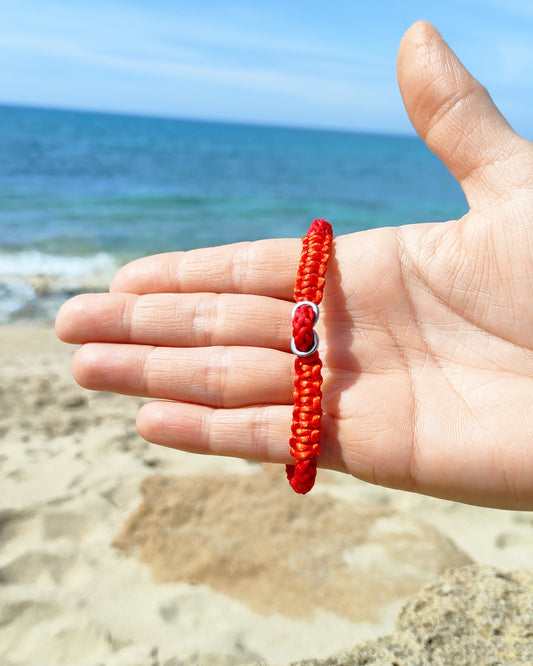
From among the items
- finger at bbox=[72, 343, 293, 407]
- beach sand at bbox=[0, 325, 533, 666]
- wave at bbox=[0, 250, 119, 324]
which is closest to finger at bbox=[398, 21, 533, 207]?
finger at bbox=[72, 343, 293, 407]

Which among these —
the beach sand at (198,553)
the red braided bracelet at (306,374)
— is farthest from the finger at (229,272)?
the beach sand at (198,553)

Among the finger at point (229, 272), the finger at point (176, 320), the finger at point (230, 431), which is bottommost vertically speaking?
the finger at point (230, 431)

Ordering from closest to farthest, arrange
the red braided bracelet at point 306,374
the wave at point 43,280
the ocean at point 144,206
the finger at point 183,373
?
the red braided bracelet at point 306,374 → the finger at point 183,373 → the wave at point 43,280 → the ocean at point 144,206

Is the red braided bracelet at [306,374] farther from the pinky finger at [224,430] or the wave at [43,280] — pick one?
the wave at [43,280]

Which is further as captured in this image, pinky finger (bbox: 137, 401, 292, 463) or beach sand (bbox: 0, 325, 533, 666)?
beach sand (bbox: 0, 325, 533, 666)

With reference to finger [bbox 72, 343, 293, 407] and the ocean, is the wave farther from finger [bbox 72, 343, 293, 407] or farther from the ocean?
finger [bbox 72, 343, 293, 407]

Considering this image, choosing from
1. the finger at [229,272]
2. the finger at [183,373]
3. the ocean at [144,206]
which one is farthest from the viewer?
the ocean at [144,206]

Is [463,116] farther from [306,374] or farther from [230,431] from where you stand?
[230,431]
